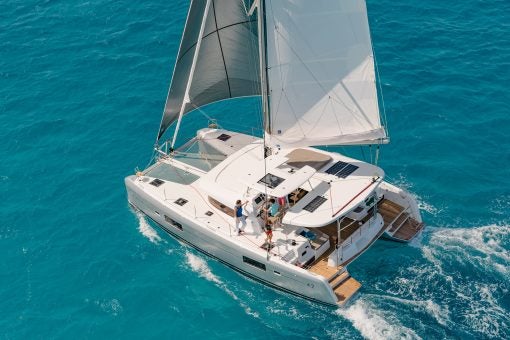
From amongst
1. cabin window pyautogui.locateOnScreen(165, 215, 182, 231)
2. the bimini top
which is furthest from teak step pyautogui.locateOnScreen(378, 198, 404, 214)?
cabin window pyautogui.locateOnScreen(165, 215, 182, 231)

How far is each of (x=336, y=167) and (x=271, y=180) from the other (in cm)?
369

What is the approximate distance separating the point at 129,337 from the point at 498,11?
35.5 m

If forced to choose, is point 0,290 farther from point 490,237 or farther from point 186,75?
point 490,237

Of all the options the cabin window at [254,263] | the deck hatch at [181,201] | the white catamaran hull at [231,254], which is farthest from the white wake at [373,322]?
the deck hatch at [181,201]

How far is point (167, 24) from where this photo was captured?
4709 cm

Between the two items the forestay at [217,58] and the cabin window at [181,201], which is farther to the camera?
the cabin window at [181,201]

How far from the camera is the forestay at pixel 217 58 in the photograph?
1175 inches

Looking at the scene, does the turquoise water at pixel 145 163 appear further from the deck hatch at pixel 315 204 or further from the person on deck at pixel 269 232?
the deck hatch at pixel 315 204

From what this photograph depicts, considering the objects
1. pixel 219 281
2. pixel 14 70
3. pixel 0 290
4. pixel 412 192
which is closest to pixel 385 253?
pixel 412 192

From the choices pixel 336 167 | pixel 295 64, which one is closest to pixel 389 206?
pixel 336 167

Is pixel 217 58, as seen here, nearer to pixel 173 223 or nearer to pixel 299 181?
pixel 299 181

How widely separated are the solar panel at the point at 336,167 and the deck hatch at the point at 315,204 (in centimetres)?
218

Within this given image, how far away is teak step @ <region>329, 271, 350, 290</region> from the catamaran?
51 millimetres

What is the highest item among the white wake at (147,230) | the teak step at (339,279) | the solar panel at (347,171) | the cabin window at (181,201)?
the solar panel at (347,171)
